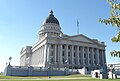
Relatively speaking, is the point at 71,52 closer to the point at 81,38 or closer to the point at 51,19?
the point at 81,38

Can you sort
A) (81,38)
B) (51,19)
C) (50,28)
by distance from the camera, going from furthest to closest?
(51,19) → (50,28) → (81,38)

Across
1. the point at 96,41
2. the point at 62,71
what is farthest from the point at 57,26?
the point at 62,71

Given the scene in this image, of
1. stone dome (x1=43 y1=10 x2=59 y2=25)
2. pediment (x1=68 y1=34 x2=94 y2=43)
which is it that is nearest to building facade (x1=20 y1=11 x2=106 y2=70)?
pediment (x1=68 y1=34 x2=94 y2=43)

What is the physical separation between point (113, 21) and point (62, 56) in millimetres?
87796

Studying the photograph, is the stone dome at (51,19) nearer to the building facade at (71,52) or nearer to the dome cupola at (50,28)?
the dome cupola at (50,28)

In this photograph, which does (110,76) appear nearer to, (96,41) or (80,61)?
(80,61)

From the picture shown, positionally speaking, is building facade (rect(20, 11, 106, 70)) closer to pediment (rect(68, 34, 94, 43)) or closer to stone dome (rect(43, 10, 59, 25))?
pediment (rect(68, 34, 94, 43))

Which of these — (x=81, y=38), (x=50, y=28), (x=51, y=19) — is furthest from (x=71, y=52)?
(x=51, y=19)

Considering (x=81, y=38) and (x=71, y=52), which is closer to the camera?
(x=71, y=52)

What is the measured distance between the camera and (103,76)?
42.9 m

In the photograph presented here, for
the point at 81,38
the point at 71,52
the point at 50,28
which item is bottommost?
the point at 71,52

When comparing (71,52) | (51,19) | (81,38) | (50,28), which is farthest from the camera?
(51,19)

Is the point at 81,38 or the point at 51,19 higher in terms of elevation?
the point at 51,19

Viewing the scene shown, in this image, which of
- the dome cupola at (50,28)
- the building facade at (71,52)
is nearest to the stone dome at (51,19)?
the dome cupola at (50,28)
